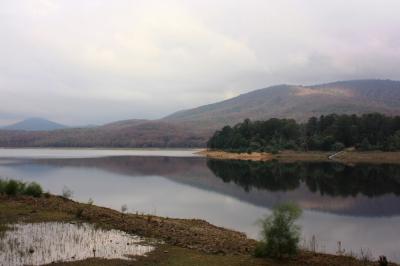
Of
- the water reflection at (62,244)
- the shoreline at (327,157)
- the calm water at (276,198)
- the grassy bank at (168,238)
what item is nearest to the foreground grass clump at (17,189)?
the grassy bank at (168,238)

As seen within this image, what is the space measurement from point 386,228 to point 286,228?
14.1 m

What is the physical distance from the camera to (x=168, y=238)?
64.8ft

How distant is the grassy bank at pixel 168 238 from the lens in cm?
1582

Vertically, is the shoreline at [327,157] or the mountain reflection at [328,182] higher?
the shoreline at [327,157]

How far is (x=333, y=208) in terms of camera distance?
119ft

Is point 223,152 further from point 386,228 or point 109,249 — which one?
point 109,249

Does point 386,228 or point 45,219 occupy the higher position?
point 45,219

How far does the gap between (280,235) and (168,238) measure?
550 centimetres

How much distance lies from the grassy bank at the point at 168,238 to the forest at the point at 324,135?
279 feet

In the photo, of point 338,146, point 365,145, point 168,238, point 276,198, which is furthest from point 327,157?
point 168,238

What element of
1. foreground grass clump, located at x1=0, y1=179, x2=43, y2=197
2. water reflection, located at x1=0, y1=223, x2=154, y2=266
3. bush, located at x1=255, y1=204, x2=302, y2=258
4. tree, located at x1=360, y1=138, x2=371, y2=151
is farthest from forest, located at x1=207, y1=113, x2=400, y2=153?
water reflection, located at x1=0, y1=223, x2=154, y2=266

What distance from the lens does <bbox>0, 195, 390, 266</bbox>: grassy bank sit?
15.8m

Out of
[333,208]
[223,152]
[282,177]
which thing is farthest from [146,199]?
[223,152]

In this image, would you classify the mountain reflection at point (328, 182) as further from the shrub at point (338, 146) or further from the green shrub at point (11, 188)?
the shrub at point (338, 146)
